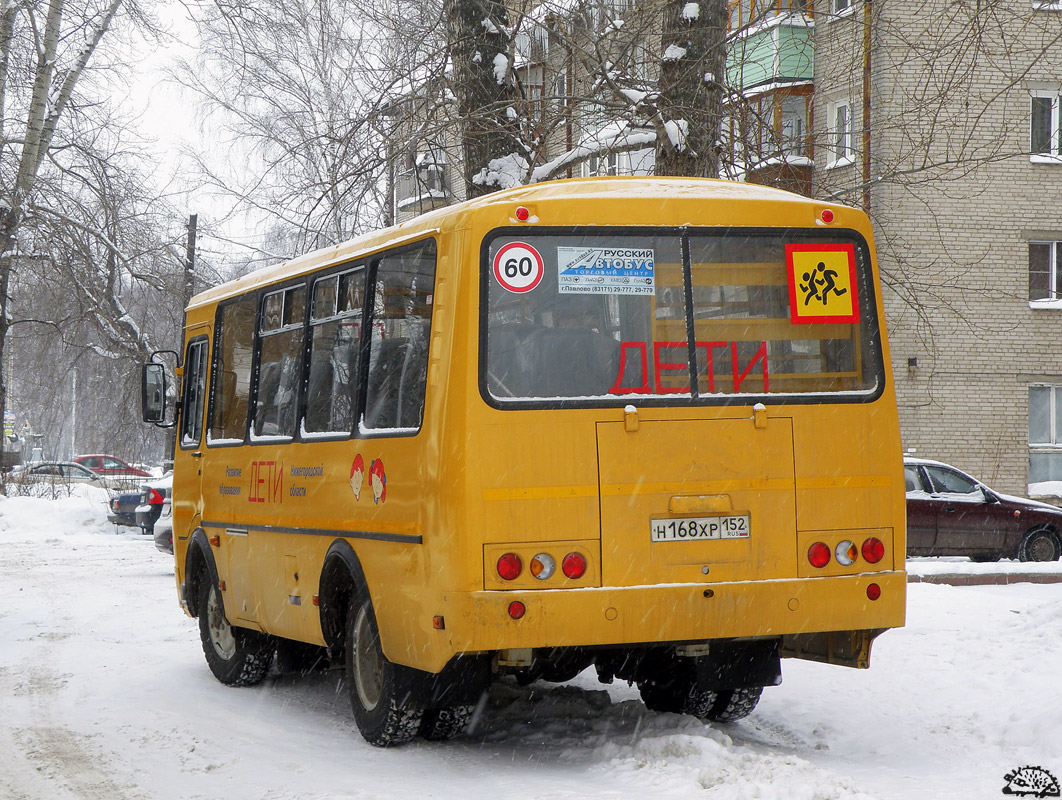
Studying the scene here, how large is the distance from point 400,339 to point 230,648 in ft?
12.2

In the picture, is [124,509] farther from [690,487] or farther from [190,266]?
[690,487]

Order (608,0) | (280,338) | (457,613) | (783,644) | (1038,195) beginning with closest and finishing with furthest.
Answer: (457,613) < (783,644) < (280,338) < (608,0) < (1038,195)

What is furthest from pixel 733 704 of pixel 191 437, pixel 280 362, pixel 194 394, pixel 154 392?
pixel 154 392

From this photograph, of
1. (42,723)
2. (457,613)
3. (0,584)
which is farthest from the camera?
(0,584)

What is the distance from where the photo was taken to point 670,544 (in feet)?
21.9

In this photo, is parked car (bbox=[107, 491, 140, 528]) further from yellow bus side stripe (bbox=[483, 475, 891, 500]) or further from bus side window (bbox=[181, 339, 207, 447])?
yellow bus side stripe (bbox=[483, 475, 891, 500])

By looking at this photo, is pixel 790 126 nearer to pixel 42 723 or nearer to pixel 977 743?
pixel 977 743

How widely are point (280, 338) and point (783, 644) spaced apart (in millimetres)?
3738

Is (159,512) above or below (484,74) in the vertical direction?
below

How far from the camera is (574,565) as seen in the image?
654 centimetres

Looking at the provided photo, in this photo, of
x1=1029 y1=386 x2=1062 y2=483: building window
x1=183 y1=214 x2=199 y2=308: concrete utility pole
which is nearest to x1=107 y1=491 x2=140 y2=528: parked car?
x1=183 y1=214 x2=199 y2=308: concrete utility pole

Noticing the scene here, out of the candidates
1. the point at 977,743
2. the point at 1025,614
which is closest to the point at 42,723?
the point at 977,743

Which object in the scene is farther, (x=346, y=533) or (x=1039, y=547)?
(x=1039, y=547)

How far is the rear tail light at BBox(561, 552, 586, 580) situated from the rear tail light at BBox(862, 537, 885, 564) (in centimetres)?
144
